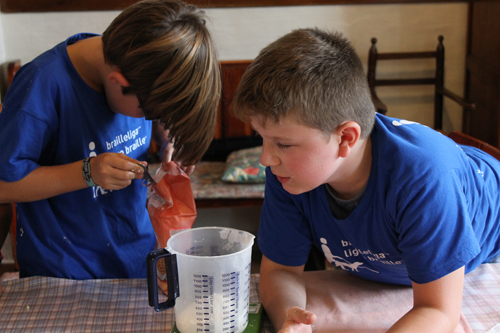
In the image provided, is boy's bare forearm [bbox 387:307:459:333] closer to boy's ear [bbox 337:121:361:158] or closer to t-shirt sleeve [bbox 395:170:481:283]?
t-shirt sleeve [bbox 395:170:481:283]

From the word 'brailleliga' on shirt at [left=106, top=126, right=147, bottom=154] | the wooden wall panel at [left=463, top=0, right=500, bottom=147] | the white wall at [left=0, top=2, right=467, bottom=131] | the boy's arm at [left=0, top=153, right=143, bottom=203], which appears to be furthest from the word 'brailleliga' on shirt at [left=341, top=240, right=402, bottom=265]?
the white wall at [left=0, top=2, right=467, bottom=131]

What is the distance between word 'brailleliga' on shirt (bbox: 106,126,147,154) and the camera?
1165mm

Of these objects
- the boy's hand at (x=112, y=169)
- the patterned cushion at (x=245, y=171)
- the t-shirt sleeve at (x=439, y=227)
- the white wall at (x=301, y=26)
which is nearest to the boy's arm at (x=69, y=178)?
the boy's hand at (x=112, y=169)

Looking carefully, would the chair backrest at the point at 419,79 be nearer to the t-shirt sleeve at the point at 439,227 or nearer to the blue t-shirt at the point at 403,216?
the blue t-shirt at the point at 403,216

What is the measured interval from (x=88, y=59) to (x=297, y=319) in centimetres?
74

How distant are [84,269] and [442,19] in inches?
104

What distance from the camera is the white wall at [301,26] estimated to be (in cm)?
278

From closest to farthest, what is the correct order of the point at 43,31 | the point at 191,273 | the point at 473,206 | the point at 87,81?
1. the point at 191,273
2. the point at 473,206
3. the point at 87,81
4. the point at 43,31

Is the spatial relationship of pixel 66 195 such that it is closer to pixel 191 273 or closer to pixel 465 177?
pixel 191 273

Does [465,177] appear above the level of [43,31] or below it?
below

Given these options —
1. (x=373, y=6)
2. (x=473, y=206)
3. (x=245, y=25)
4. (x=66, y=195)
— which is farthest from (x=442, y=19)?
(x=66, y=195)

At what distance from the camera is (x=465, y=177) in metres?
0.88

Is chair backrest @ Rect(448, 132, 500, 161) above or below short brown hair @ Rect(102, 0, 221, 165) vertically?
below

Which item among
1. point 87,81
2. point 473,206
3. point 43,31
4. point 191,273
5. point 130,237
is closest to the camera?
point 191,273
